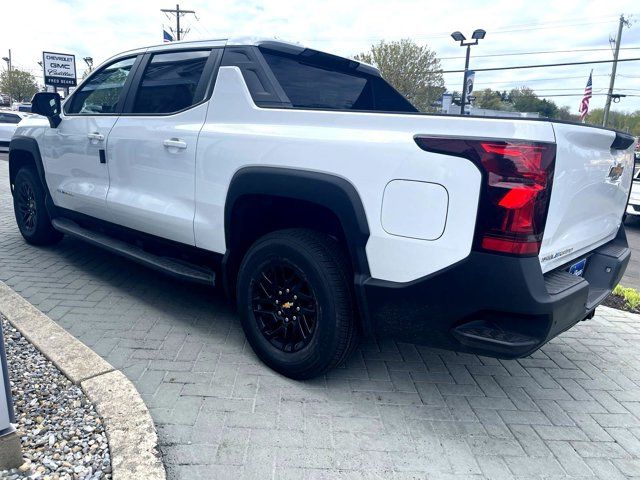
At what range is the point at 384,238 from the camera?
7.55 feet

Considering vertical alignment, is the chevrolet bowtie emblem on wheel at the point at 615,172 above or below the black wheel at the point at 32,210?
above

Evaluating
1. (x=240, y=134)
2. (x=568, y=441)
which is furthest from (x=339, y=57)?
(x=568, y=441)

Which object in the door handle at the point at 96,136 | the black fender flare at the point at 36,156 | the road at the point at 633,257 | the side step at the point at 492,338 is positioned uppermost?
the door handle at the point at 96,136

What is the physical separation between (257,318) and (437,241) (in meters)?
1.32

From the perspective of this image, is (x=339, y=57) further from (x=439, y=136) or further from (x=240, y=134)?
(x=439, y=136)

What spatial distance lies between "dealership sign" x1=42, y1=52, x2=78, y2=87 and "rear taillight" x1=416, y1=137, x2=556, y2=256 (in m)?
14.2

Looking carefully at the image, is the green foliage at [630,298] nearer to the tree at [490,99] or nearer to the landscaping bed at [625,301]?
the landscaping bed at [625,301]

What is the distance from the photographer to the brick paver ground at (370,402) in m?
2.25

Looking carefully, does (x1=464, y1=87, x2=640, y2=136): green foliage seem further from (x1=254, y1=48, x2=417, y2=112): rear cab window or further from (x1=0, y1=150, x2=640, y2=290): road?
(x1=254, y1=48, x2=417, y2=112): rear cab window

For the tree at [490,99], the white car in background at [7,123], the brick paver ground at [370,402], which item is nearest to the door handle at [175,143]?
the brick paver ground at [370,402]

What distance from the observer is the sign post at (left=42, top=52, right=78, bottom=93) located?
13047mm

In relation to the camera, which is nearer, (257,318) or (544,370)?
(257,318)

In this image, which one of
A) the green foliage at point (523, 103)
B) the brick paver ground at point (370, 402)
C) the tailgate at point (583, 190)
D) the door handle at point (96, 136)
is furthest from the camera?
the green foliage at point (523, 103)

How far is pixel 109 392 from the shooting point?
2.55 metres
